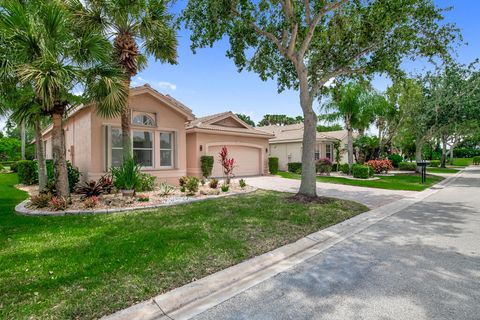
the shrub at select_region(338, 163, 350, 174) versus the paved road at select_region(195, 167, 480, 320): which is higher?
the shrub at select_region(338, 163, 350, 174)

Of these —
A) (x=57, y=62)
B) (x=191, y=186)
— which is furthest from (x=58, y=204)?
(x=191, y=186)

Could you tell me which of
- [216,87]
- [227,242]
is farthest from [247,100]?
[227,242]

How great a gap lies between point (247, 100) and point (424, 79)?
14125 millimetres

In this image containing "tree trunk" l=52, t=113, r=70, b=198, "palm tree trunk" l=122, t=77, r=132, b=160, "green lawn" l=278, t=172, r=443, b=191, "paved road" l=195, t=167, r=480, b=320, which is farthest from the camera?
"green lawn" l=278, t=172, r=443, b=191

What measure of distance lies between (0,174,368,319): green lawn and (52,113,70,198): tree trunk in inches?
52.8

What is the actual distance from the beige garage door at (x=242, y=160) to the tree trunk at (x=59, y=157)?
956cm

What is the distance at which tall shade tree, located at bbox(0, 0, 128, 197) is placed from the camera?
6855 millimetres

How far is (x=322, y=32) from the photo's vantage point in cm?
1085

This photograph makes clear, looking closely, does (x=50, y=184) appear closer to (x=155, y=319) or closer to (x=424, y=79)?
(x=155, y=319)

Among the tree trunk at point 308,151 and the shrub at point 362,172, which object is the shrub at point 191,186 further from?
the shrub at point 362,172

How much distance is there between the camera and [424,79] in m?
21.2

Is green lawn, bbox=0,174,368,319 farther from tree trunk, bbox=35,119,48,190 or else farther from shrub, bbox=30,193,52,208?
tree trunk, bbox=35,119,48,190

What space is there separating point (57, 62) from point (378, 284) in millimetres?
8632

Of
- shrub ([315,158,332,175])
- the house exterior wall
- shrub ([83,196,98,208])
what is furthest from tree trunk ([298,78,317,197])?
shrub ([315,158,332,175])
